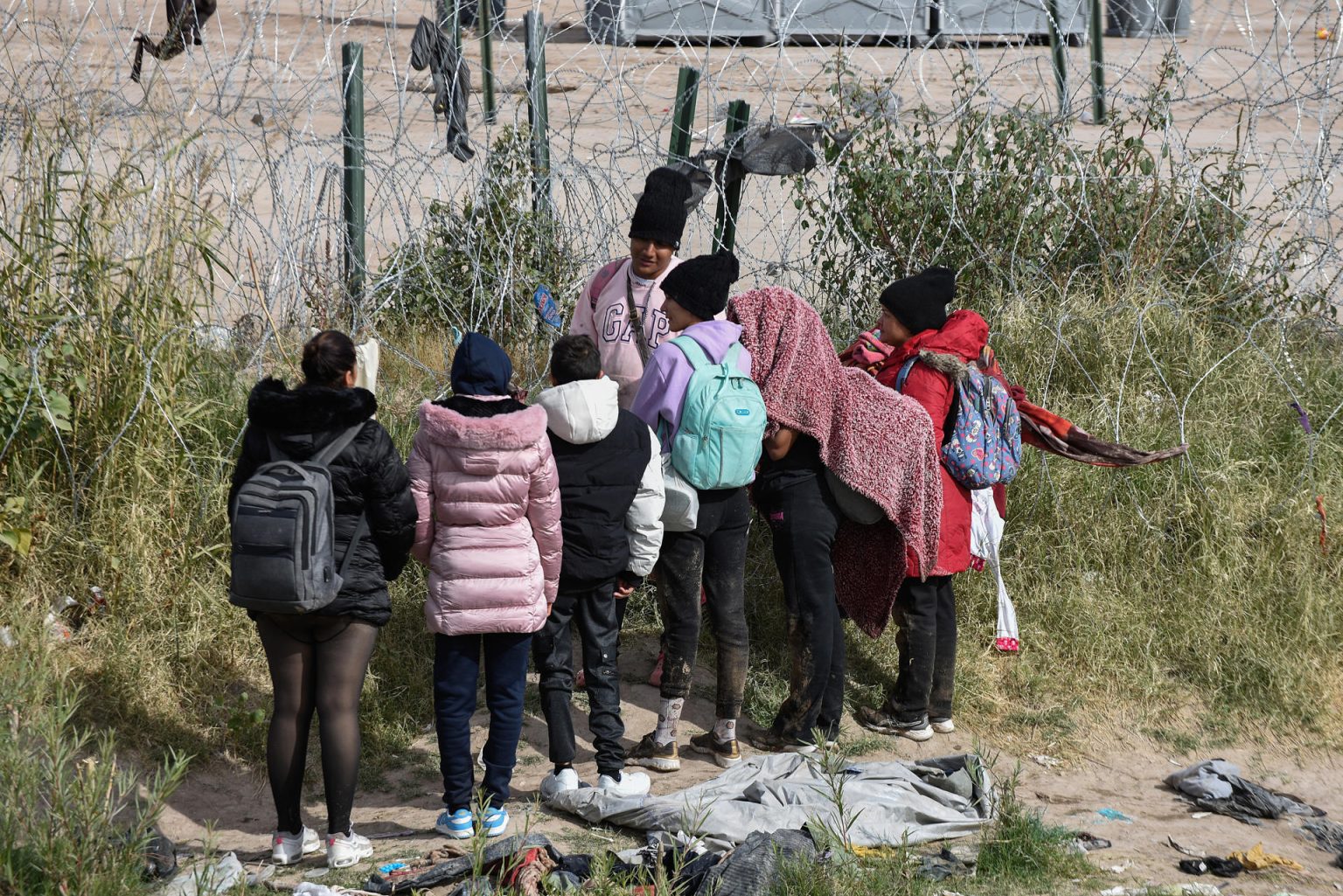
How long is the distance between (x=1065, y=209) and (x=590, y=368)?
2.91 meters

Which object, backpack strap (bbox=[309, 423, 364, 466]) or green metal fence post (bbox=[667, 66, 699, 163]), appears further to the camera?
green metal fence post (bbox=[667, 66, 699, 163])

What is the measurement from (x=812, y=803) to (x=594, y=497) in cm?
107

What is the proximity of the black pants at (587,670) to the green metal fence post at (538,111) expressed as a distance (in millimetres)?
2294

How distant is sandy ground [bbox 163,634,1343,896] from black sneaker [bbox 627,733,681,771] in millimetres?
37

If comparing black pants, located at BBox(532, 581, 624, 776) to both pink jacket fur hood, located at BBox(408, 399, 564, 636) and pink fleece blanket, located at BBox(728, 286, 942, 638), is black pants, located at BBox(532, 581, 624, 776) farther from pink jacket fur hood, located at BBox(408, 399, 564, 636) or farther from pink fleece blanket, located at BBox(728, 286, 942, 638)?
pink fleece blanket, located at BBox(728, 286, 942, 638)

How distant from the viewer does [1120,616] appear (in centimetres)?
489

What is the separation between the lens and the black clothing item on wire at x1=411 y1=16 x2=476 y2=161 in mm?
5879

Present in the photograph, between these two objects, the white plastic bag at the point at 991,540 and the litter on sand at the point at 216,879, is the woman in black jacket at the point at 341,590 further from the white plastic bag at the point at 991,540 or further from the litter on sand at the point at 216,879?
the white plastic bag at the point at 991,540

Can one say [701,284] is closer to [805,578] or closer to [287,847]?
[805,578]

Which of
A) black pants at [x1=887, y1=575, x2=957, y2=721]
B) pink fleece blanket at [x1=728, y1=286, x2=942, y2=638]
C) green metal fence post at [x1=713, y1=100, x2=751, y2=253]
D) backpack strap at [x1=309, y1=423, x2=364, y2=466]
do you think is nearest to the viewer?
backpack strap at [x1=309, y1=423, x2=364, y2=466]

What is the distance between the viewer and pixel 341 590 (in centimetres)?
345

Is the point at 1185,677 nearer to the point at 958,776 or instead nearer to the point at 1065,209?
the point at 958,776

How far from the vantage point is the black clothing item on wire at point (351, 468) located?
3.39 meters

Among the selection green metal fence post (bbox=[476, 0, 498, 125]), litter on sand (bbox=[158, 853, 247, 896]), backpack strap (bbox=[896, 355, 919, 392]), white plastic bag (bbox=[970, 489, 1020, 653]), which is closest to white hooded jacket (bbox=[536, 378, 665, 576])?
backpack strap (bbox=[896, 355, 919, 392])
